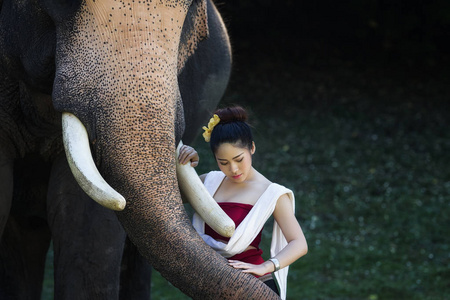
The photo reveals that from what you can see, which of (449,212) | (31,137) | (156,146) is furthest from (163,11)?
(449,212)

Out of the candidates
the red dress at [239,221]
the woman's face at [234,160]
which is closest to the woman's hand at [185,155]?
the woman's face at [234,160]

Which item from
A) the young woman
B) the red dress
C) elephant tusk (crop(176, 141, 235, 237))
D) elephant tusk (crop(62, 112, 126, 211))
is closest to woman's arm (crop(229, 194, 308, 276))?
the young woman

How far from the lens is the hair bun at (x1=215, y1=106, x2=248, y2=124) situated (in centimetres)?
328

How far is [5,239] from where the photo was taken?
456 centimetres

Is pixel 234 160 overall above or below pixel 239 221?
above

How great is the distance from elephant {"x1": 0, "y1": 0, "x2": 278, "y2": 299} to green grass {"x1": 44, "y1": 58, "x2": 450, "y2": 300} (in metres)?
2.79

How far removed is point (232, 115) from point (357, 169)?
21.1 ft

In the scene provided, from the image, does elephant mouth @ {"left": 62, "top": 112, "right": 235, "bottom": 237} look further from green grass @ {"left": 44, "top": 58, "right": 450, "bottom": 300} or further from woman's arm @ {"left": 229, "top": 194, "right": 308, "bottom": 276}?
green grass @ {"left": 44, "top": 58, "right": 450, "bottom": 300}

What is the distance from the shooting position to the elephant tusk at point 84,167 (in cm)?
251

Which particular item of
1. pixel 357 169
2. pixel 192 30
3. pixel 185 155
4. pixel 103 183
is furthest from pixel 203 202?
pixel 357 169

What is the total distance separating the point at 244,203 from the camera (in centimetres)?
320

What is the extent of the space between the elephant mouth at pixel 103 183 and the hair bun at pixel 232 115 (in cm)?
31

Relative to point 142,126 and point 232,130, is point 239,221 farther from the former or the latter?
point 142,126

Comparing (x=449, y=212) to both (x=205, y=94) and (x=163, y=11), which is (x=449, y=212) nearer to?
(x=205, y=94)
